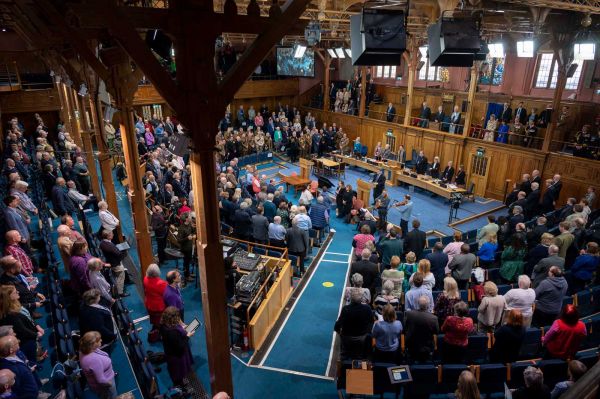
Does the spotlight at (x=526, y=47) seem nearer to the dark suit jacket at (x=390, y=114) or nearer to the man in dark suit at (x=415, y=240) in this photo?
the dark suit jacket at (x=390, y=114)

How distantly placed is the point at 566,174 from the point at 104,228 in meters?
13.9

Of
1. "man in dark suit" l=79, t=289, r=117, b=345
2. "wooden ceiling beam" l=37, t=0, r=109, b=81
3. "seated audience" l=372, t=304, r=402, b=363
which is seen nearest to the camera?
"wooden ceiling beam" l=37, t=0, r=109, b=81

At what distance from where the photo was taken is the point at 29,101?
1811 cm

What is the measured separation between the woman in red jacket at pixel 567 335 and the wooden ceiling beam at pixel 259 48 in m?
4.72

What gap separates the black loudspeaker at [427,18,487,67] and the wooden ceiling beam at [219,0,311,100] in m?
3.71

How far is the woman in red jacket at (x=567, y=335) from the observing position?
193 inches

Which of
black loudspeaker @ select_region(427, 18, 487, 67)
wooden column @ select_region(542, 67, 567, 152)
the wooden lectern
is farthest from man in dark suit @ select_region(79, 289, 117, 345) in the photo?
wooden column @ select_region(542, 67, 567, 152)

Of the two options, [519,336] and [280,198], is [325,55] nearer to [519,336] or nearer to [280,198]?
[280,198]

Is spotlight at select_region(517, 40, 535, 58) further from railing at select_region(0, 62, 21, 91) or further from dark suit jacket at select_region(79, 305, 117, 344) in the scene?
railing at select_region(0, 62, 21, 91)

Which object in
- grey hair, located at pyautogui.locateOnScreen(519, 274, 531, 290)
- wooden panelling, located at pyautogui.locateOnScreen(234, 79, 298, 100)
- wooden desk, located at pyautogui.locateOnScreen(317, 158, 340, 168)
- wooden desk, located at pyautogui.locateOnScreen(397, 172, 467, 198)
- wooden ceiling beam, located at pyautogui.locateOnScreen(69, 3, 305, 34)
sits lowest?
wooden desk, located at pyautogui.locateOnScreen(397, 172, 467, 198)

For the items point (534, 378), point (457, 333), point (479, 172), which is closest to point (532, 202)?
point (479, 172)

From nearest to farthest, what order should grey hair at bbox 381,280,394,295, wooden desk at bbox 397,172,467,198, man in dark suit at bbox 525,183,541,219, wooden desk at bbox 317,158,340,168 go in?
grey hair at bbox 381,280,394,295, man in dark suit at bbox 525,183,541,219, wooden desk at bbox 397,172,467,198, wooden desk at bbox 317,158,340,168

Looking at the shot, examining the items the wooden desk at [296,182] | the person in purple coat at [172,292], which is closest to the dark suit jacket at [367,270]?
the person in purple coat at [172,292]

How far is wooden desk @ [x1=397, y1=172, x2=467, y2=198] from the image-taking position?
14066 millimetres
